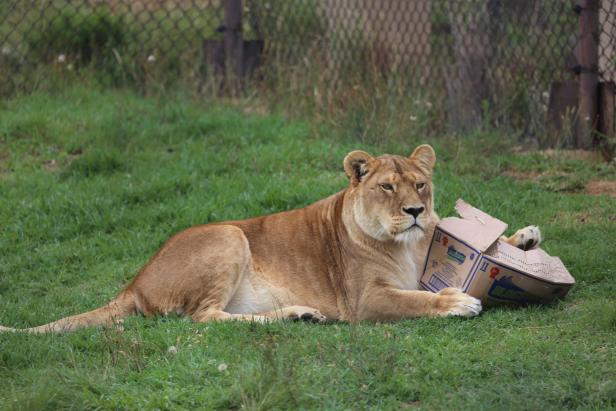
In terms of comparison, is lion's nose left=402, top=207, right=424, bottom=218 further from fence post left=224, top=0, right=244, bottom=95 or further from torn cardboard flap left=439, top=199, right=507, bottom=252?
fence post left=224, top=0, right=244, bottom=95

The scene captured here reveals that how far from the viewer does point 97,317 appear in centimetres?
534

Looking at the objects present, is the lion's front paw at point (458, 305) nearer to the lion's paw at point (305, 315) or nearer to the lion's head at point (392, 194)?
the lion's head at point (392, 194)

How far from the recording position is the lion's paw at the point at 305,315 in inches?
209

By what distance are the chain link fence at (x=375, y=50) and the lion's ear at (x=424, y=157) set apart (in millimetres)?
2769

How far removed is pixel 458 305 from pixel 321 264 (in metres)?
0.95

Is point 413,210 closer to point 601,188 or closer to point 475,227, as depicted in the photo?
point 475,227

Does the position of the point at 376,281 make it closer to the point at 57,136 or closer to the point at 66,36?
the point at 57,136

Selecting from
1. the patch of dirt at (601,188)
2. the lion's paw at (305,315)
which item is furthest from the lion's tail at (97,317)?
the patch of dirt at (601,188)

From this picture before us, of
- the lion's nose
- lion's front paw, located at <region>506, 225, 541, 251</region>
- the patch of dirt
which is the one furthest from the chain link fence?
the lion's nose

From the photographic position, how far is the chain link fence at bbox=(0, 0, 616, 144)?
8641mm

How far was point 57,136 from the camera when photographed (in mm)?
8531

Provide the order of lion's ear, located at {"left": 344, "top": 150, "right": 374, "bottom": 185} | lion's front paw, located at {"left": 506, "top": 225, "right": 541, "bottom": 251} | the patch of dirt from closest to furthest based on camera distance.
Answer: lion's ear, located at {"left": 344, "top": 150, "right": 374, "bottom": 185} < lion's front paw, located at {"left": 506, "top": 225, "right": 541, "bottom": 251} < the patch of dirt

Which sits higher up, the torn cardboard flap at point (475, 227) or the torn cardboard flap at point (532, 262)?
the torn cardboard flap at point (475, 227)

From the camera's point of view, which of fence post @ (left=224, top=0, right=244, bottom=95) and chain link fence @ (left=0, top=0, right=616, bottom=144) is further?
fence post @ (left=224, top=0, right=244, bottom=95)
